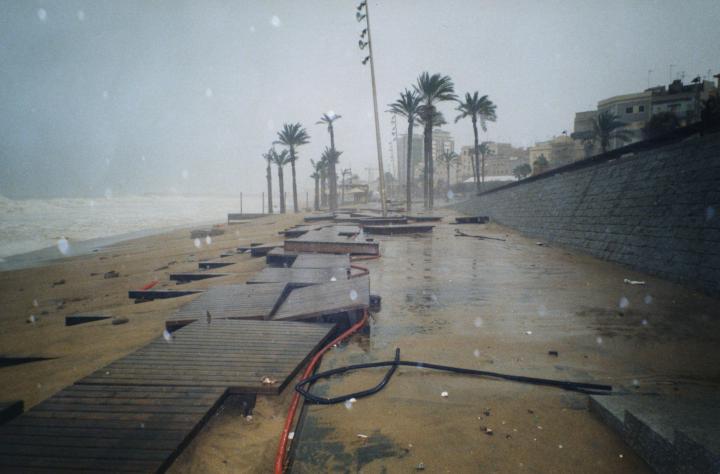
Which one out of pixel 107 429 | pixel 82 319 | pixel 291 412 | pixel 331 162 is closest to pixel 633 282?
pixel 291 412

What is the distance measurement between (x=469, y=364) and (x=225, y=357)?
2.75 meters

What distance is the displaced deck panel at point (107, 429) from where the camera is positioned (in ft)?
7.32

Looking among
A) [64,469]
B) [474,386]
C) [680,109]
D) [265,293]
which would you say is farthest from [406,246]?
[680,109]

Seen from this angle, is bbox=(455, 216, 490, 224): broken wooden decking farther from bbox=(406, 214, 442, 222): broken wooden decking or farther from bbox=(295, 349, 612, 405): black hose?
bbox=(295, 349, 612, 405): black hose

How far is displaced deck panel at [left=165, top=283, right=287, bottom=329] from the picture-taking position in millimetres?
5035

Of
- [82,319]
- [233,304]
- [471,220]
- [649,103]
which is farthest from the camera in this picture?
[649,103]

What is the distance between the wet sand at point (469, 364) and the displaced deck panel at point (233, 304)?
654 millimetres

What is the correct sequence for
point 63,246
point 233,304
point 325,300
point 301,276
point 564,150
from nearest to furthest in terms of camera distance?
point 325,300 < point 233,304 < point 301,276 < point 63,246 < point 564,150

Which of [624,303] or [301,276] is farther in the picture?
[301,276]

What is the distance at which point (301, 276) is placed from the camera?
734cm

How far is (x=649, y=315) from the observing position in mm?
5426

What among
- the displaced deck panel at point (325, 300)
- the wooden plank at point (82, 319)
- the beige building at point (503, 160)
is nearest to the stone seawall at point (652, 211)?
the displaced deck panel at point (325, 300)

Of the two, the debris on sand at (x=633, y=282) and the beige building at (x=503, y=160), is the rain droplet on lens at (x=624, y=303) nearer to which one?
the debris on sand at (x=633, y=282)

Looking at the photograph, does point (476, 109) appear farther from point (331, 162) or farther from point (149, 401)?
point (149, 401)
